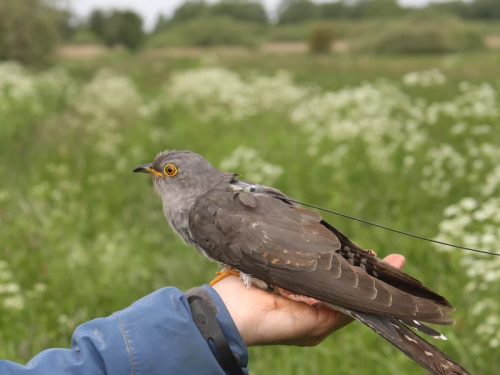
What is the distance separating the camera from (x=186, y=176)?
2.81 meters

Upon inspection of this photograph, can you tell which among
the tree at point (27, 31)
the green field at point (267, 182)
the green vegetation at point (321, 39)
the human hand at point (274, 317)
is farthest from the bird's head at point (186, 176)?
the green vegetation at point (321, 39)

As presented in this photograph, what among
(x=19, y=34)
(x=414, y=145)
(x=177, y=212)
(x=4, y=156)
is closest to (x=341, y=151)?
(x=414, y=145)

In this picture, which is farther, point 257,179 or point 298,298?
point 257,179

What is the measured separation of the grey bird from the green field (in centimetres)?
107

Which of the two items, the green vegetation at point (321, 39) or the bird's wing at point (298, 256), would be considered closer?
the bird's wing at point (298, 256)

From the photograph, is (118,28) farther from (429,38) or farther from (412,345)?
(412,345)

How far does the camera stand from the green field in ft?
12.5

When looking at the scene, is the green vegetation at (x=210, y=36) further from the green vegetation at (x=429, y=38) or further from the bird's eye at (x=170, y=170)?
the bird's eye at (x=170, y=170)

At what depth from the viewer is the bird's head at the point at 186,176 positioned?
279 cm

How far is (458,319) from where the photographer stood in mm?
3811

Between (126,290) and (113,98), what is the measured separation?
813cm

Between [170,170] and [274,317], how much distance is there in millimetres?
993

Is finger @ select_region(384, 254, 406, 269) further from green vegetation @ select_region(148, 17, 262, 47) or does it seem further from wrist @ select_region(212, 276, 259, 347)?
green vegetation @ select_region(148, 17, 262, 47)

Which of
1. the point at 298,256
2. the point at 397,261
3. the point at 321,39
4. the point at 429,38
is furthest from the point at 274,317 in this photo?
the point at 321,39
